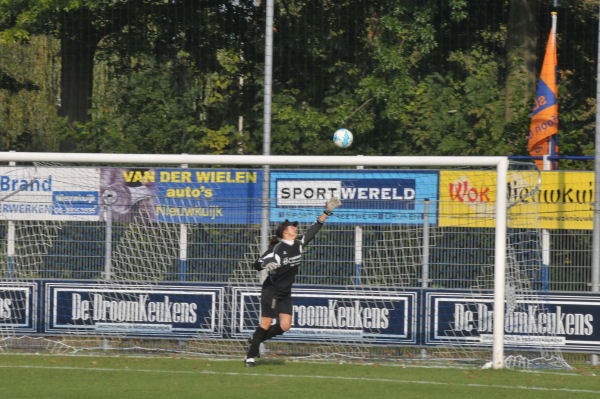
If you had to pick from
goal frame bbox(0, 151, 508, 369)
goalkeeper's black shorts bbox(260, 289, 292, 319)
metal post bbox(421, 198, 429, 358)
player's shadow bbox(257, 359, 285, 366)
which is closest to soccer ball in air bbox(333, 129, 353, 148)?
metal post bbox(421, 198, 429, 358)

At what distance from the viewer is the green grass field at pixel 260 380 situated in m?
9.68

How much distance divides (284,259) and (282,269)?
148 mm

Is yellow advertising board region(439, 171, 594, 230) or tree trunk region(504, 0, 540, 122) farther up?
tree trunk region(504, 0, 540, 122)

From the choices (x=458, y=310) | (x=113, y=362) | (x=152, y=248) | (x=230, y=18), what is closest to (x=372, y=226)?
(x=458, y=310)

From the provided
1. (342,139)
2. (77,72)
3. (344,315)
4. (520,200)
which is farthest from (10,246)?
(77,72)

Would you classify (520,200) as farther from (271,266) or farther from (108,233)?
(108,233)

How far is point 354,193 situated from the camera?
516 inches

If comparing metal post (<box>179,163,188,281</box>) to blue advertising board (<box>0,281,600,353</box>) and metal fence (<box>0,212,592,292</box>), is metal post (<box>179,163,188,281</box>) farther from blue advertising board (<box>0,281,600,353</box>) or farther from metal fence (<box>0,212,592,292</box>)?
blue advertising board (<box>0,281,600,353</box>)

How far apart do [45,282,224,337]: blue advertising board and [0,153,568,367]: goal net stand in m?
0.02

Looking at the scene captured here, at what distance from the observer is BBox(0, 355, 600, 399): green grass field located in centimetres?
968

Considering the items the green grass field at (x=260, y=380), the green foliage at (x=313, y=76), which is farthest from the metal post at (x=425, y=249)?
the green foliage at (x=313, y=76)

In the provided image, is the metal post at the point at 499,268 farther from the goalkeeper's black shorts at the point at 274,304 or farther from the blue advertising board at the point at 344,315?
the goalkeeper's black shorts at the point at 274,304

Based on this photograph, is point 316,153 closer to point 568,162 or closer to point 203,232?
point 568,162

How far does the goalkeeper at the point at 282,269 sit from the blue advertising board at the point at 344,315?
1.32 metres
